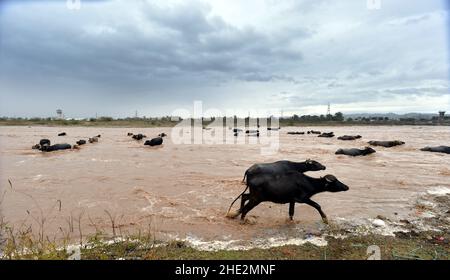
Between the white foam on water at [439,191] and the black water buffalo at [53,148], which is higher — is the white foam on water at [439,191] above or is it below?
below

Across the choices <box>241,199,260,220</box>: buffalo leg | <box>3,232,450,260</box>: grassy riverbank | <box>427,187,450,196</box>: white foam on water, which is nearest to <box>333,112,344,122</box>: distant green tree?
<box>427,187,450,196</box>: white foam on water

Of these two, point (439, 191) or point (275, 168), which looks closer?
point (275, 168)

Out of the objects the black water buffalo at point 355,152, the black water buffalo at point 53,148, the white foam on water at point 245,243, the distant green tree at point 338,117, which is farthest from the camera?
the distant green tree at point 338,117

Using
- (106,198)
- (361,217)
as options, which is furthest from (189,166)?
(361,217)

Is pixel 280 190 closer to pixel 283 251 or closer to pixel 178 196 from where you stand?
pixel 283 251

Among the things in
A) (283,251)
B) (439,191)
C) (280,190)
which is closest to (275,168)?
(280,190)

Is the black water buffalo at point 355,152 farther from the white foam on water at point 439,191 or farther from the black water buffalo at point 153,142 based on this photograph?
the black water buffalo at point 153,142

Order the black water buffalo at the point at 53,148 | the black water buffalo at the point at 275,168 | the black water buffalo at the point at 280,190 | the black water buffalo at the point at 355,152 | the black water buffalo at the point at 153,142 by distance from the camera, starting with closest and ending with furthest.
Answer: the black water buffalo at the point at 280,190
the black water buffalo at the point at 275,168
the black water buffalo at the point at 355,152
the black water buffalo at the point at 53,148
the black water buffalo at the point at 153,142

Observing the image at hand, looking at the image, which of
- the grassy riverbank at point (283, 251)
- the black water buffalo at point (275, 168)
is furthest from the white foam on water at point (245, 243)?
the black water buffalo at point (275, 168)

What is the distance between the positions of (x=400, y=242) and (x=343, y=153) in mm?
13792

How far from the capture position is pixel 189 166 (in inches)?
553

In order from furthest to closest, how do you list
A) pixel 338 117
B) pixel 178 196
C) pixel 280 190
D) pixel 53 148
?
pixel 338 117 → pixel 53 148 → pixel 178 196 → pixel 280 190
